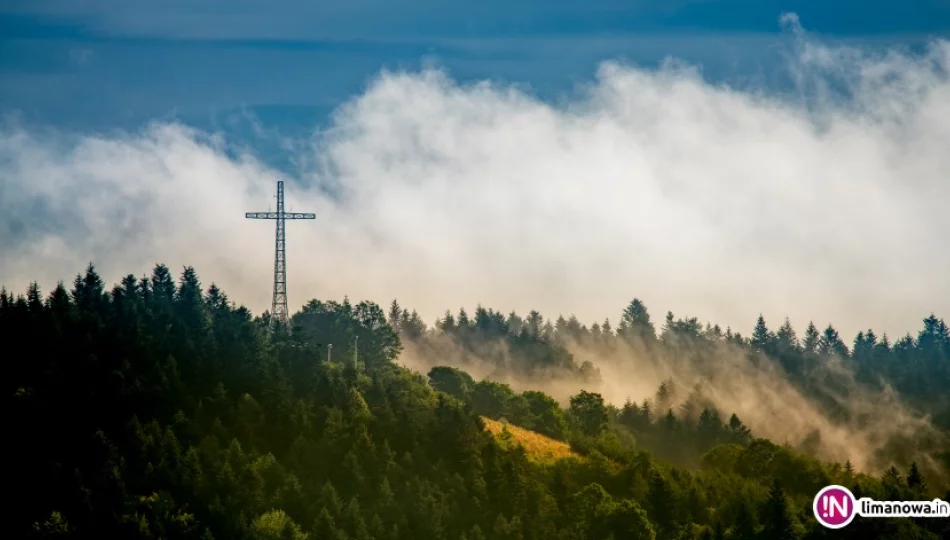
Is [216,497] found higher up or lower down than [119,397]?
lower down

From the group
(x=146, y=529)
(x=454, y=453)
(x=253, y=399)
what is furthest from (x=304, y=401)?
(x=146, y=529)

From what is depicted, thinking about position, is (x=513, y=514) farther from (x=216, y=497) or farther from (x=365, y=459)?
(x=216, y=497)

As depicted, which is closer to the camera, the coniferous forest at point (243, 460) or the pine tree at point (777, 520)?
the coniferous forest at point (243, 460)

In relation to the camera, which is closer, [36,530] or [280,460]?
[36,530]

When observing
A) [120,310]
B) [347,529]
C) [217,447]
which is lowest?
[347,529]

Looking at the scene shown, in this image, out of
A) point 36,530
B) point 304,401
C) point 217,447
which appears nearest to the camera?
point 36,530

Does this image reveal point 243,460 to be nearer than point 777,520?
Yes

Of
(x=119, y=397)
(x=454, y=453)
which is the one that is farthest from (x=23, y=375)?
(x=454, y=453)

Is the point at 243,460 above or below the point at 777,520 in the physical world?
above

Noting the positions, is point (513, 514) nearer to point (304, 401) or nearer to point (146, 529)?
point (304, 401)

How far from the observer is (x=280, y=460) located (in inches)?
7136

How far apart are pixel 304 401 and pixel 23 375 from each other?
3698cm

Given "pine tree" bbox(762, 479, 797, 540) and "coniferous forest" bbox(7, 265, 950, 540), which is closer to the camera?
"coniferous forest" bbox(7, 265, 950, 540)

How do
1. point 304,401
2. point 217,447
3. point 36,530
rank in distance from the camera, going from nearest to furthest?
point 36,530 → point 217,447 → point 304,401
